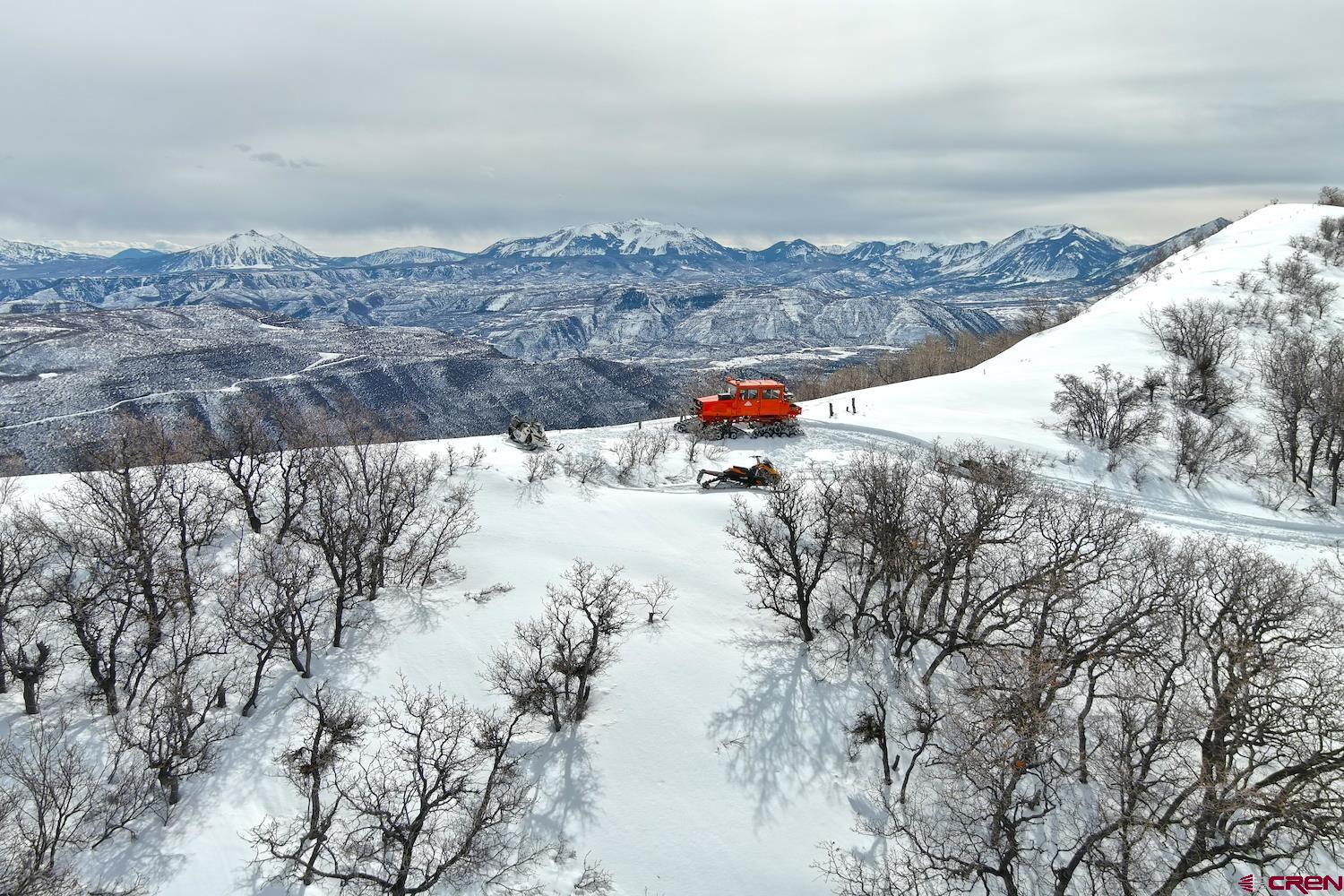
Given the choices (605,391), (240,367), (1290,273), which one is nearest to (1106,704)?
(1290,273)

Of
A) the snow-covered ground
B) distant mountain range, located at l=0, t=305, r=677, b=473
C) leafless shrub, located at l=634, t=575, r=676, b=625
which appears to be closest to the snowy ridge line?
the snow-covered ground

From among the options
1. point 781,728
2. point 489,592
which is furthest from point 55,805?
point 781,728

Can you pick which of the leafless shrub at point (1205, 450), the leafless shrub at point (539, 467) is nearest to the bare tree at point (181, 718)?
the leafless shrub at point (539, 467)

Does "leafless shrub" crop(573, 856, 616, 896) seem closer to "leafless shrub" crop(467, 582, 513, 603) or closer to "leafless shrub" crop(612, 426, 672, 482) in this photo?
"leafless shrub" crop(467, 582, 513, 603)

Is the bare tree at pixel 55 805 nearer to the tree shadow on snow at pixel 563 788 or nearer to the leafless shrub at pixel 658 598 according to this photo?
the tree shadow on snow at pixel 563 788

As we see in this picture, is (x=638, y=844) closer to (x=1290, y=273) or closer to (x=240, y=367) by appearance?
(x=1290, y=273)
